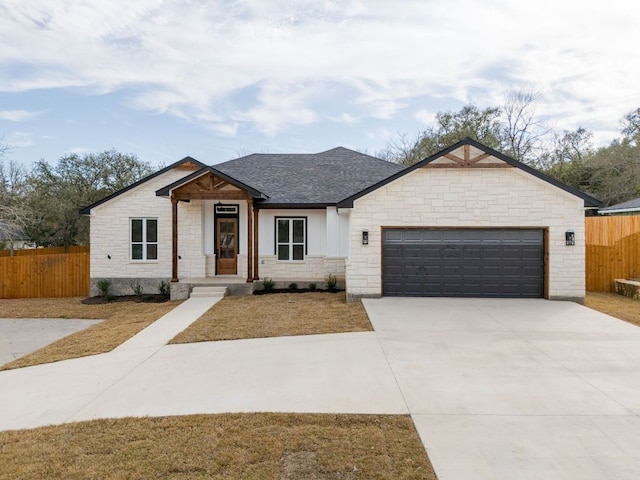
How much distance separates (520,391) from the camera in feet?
17.0

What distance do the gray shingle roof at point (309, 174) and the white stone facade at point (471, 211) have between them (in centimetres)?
332

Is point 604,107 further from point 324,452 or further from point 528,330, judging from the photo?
point 324,452

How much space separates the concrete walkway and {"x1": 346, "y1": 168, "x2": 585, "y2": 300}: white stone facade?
3253 millimetres

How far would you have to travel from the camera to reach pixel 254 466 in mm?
3439

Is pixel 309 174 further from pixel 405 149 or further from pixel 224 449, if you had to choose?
pixel 405 149

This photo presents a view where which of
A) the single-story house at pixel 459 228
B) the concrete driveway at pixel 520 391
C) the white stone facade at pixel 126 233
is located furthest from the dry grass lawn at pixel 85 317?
the concrete driveway at pixel 520 391

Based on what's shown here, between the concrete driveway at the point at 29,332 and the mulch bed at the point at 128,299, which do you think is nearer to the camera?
the concrete driveway at the point at 29,332

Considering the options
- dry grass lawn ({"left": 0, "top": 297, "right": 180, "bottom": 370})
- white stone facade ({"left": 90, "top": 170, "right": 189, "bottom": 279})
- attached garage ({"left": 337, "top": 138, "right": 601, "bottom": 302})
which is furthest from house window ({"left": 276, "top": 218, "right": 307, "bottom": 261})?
dry grass lawn ({"left": 0, "top": 297, "right": 180, "bottom": 370})

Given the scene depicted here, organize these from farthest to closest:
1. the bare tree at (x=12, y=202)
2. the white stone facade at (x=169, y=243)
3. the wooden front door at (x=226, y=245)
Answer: the bare tree at (x=12, y=202) → the wooden front door at (x=226, y=245) → the white stone facade at (x=169, y=243)

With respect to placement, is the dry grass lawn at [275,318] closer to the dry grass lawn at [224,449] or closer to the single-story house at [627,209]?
the dry grass lawn at [224,449]

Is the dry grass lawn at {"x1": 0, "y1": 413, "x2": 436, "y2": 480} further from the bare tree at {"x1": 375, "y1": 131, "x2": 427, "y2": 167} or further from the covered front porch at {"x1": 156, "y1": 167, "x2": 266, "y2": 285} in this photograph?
the bare tree at {"x1": 375, "y1": 131, "x2": 427, "y2": 167}

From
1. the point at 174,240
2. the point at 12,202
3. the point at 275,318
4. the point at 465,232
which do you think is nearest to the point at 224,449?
the point at 275,318

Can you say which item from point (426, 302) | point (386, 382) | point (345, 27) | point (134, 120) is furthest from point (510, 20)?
point (134, 120)

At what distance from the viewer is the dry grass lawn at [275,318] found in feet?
28.1
